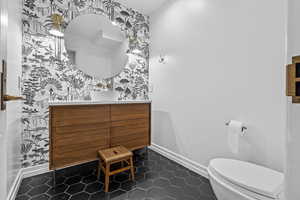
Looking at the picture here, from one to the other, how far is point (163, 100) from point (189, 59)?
0.83 m

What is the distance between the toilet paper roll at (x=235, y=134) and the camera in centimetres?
136

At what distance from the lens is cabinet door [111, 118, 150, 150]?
1.90m

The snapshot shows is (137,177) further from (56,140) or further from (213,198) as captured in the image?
(56,140)

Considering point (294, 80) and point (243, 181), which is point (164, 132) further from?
point (294, 80)

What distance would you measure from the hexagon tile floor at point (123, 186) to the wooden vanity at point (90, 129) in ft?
0.86

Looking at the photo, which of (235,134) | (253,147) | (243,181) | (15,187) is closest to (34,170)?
(15,187)

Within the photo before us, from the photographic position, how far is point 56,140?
149 cm

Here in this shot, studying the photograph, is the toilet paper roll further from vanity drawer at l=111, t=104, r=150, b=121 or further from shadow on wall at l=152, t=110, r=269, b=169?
vanity drawer at l=111, t=104, r=150, b=121

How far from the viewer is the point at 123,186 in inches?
62.1

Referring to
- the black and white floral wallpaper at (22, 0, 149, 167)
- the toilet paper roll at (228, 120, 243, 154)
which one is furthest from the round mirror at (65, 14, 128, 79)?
the toilet paper roll at (228, 120, 243, 154)

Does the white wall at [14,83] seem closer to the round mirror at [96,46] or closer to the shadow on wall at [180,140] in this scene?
the round mirror at [96,46]

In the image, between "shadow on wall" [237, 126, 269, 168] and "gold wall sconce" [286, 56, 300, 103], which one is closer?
"gold wall sconce" [286, 56, 300, 103]

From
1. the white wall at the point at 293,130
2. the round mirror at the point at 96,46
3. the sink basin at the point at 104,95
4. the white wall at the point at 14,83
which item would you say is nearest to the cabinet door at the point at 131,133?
the sink basin at the point at 104,95

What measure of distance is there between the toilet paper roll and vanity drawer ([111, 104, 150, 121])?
47.0 inches
